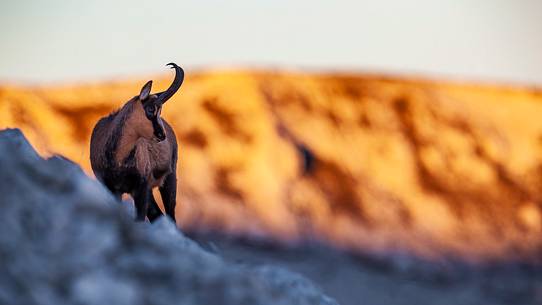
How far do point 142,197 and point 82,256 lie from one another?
3700 millimetres

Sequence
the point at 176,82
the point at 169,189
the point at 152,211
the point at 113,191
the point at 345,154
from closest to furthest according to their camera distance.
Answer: the point at 176,82 < the point at 113,191 < the point at 152,211 < the point at 169,189 < the point at 345,154

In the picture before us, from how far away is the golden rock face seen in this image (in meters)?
47.2

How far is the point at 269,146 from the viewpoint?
159ft

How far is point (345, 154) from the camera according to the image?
50.2m

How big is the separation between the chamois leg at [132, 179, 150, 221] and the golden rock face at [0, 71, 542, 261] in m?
35.2

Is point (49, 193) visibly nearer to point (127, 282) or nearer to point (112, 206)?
point (112, 206)

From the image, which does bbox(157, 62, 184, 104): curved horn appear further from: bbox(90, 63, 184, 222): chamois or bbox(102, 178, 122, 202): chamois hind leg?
bbox(102, 178, 122, 202): chamois hind leg

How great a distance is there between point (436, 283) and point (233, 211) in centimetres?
900

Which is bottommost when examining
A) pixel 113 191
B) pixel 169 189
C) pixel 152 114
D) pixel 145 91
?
pixel 169 189

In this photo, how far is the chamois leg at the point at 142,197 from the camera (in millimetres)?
8617

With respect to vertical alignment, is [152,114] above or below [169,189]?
above

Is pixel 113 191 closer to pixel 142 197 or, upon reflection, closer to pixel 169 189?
pixel 142 197

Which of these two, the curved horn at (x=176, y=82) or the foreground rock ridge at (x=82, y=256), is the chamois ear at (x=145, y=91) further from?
the foreground rock ridge at (x=82, y=256)

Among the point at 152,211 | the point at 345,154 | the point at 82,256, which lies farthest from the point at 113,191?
A: the point at 345,154
